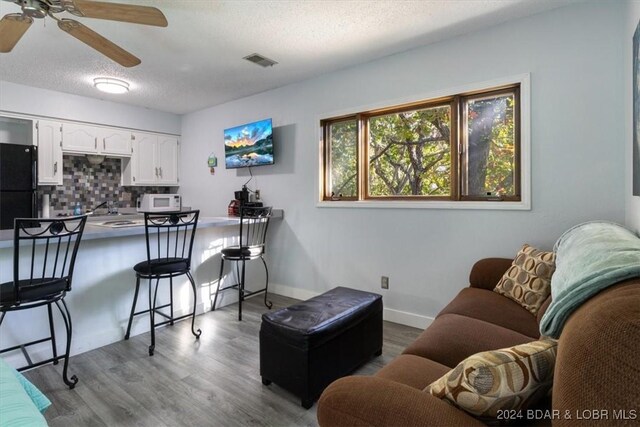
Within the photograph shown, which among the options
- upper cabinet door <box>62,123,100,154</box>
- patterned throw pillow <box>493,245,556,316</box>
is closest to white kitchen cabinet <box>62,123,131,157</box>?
upper cabinet door <box>62,123,100,154</box>

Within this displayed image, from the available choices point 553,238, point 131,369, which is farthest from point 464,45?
point 131,369

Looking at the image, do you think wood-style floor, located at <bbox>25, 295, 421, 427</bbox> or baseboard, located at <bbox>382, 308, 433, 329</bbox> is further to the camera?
baseboard, located at <bbox>382, 308, 433, 329</bbox>

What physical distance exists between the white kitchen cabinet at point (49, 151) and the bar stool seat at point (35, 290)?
9.33 ft

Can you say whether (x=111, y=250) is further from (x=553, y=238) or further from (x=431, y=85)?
(x=553, y=238)

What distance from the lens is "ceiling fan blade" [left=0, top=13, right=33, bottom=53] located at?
6.10 ft

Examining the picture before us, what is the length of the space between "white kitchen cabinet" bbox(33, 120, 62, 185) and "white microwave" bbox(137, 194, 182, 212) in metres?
1.03

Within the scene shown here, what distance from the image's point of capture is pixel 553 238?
2.32 m

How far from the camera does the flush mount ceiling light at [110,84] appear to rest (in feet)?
11.5

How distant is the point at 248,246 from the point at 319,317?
1545 mm

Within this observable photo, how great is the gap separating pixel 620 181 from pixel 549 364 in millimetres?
1929

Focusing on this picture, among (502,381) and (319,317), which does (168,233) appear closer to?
(319,317)

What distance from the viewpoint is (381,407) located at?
886 millimetres

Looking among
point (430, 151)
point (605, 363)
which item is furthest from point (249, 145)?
point (605, 363)

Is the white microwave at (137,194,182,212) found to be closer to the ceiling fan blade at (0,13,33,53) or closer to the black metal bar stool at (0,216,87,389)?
the black metal bar stool at (0,216,87,389)
